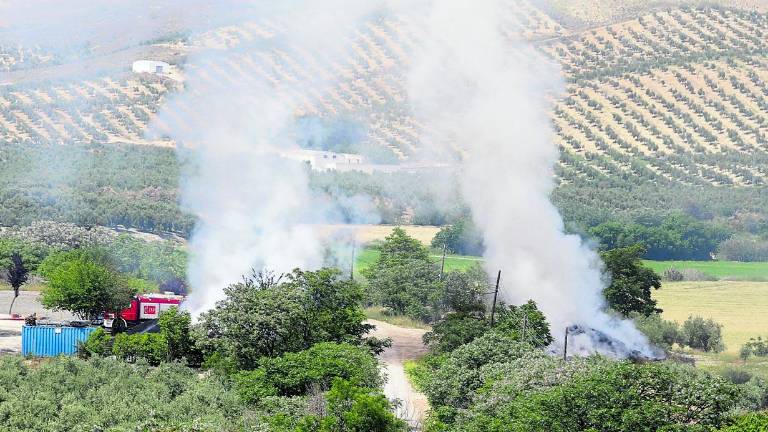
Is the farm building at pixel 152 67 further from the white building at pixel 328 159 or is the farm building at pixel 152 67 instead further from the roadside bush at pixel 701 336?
the roadside bush at pixel 701 336

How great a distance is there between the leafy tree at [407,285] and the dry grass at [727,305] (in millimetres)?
12264

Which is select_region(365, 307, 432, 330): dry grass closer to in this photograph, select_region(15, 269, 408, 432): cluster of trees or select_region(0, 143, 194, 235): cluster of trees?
select_region(15, 269, 408, 432): cluster of trees

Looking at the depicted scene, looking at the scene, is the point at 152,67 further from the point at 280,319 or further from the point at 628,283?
the point at 280,319

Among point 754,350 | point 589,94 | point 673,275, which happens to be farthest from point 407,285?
point 589,94

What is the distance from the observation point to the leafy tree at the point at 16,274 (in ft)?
191

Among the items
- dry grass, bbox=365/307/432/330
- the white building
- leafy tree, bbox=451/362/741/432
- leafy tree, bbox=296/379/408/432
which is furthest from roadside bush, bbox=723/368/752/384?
the white building

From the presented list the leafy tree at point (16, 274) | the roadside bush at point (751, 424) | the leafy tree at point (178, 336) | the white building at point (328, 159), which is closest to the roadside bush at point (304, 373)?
the leafy tree at point (178, 336)

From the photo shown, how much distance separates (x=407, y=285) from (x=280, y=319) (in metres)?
19.4

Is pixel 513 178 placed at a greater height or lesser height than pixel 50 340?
greater

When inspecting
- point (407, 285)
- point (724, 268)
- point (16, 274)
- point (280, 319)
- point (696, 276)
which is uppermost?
point (724, 268)

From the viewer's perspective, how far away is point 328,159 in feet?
273

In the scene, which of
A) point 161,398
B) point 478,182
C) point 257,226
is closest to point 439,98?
point 478,182

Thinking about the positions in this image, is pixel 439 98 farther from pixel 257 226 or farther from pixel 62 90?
pixel 62 90

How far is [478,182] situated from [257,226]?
10.0m
